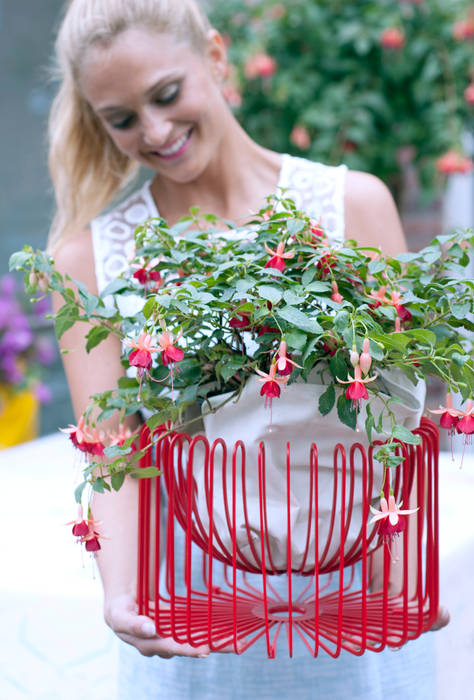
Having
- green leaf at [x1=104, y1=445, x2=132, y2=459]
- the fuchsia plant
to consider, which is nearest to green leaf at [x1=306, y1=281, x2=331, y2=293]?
the fuchsia plant

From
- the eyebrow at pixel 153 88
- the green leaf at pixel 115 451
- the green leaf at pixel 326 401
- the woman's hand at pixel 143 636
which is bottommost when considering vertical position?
the woman's hand at pixel 143 636

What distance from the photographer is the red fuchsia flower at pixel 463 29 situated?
6.79 ft

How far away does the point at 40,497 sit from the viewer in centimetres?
151

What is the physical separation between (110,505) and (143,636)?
0.23 m

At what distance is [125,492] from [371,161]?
1.52 meters

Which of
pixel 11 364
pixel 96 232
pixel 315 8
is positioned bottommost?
pixel 11 364

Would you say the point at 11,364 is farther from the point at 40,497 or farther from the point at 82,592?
the point at 82,592

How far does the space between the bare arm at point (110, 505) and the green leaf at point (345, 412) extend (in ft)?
0.97

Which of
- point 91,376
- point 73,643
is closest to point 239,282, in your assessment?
point 91,376

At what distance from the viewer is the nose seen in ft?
3.29

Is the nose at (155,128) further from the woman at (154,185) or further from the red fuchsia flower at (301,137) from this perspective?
the red fuchsia flower at (301,137)

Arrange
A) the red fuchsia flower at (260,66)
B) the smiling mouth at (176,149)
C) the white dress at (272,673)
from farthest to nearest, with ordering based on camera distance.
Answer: the red fuchsia flower at (260,66), the smiling mouth at (176,149), the white dress at (272,673)

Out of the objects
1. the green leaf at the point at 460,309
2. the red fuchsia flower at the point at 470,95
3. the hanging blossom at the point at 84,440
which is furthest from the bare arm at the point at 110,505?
the red fuchsia flower at the point at 470,95

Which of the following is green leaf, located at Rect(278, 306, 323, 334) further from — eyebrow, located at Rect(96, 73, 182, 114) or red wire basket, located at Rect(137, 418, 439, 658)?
eyebrow, located at Rect(96, 73, 182, 114)
